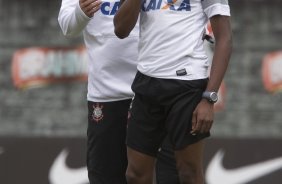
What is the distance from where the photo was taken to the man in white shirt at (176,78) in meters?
3.13

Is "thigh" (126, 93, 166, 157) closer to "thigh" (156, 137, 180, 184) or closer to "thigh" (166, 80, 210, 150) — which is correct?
"thigh" (166, 80, 210, 150)

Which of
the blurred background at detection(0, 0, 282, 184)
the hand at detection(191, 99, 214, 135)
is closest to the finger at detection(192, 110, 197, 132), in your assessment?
the hand at detection(191, 99, 214, 135)

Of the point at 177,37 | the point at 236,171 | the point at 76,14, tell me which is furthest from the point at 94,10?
the point at 236,171

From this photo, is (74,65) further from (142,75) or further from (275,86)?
(142,75)

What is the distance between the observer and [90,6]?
3.75 m

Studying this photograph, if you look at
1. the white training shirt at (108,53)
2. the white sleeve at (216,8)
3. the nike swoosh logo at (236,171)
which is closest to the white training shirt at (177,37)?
the white sleeve at (216,8)

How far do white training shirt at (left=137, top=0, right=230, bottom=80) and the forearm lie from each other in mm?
54

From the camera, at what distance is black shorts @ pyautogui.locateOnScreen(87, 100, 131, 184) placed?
4.02 m

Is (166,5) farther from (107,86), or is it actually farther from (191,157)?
(107,86)

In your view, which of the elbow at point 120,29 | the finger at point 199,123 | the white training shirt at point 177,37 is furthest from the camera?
the elbow at point 120,29

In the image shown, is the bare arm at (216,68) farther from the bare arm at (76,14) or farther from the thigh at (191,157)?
the bare arm at (76,14)

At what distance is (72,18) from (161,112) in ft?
3.15

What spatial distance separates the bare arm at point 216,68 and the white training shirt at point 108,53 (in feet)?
2.83

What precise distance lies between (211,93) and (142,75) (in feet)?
1.23
